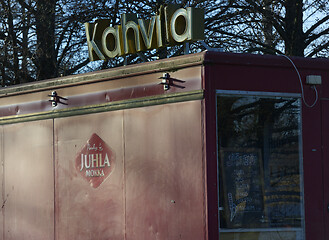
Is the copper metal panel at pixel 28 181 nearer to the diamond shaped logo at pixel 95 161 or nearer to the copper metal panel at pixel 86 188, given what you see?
the copper metal panel at pixel 86 188

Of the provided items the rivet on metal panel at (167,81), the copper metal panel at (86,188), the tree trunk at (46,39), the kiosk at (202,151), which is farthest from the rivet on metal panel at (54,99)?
the tree trunk at (46,39)

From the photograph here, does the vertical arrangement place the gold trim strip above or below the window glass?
above

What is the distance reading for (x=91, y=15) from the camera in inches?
549

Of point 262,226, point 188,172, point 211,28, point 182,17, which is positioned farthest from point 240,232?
point 211,28

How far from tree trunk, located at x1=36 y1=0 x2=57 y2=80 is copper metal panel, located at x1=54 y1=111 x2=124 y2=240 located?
7566 millimetres

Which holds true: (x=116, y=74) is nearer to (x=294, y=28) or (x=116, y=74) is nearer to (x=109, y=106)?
(x=109, y=106)

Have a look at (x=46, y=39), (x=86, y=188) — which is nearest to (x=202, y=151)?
(x=86, y=188)

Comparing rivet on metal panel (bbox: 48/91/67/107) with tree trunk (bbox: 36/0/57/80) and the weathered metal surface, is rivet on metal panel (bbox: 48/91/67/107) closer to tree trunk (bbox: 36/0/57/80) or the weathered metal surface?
the weathered metal surface

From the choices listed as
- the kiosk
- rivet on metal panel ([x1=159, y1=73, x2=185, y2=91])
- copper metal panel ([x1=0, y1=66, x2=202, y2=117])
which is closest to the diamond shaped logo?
the kiosk

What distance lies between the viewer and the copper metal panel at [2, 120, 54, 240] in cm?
724

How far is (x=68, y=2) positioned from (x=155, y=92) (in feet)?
28.4

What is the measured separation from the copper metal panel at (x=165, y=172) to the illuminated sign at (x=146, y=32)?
48.2 inches

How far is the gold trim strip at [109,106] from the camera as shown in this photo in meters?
5.93

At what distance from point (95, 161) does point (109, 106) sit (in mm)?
612
